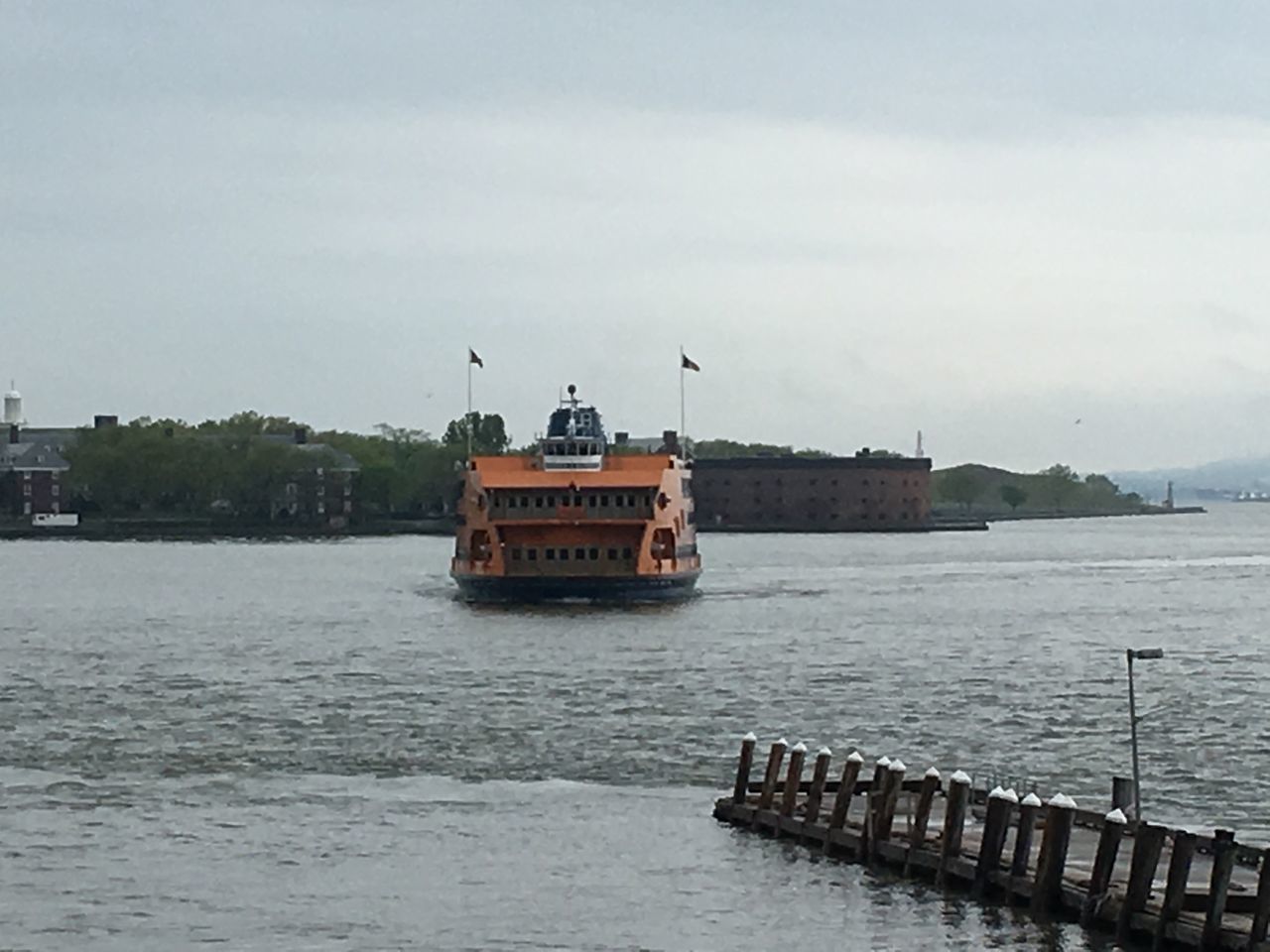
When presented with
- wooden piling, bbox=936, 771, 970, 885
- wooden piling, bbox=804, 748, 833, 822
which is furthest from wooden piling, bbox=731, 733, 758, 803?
wooden piling, bbox=936, 771, 970, 885

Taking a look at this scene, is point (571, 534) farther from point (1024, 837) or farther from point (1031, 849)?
point (1024, 837)

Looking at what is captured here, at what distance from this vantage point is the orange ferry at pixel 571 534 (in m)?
86.9

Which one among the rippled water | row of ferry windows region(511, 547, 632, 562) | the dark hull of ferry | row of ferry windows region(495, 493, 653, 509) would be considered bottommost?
the rippled water

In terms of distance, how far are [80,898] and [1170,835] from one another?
1329 cm

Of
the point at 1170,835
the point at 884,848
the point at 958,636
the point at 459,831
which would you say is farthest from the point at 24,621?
the point at 1170,835

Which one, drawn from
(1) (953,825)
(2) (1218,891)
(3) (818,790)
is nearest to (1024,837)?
(1) (953,825)

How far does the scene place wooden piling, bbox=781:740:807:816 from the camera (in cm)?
3466

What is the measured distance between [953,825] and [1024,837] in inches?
56.0

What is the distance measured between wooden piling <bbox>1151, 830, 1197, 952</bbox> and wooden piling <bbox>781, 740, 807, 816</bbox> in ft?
30.0

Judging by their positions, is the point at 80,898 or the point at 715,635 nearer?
the point at 80,898

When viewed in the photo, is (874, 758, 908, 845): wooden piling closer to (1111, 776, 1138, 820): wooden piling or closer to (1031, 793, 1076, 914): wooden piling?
(1111, 776, 1138, 820): wooden piling

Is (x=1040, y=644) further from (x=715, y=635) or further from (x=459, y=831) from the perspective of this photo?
(x=459, y=831)

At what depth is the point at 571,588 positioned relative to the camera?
85.9 meters

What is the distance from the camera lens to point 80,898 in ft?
103
